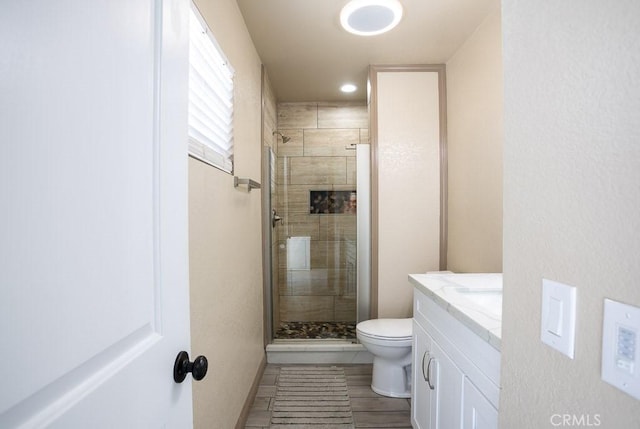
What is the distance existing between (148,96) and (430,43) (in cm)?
241

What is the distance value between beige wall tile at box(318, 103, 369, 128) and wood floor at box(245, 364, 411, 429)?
8.46 ft

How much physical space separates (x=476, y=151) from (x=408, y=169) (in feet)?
1.96

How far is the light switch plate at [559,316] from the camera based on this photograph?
53 centimetres

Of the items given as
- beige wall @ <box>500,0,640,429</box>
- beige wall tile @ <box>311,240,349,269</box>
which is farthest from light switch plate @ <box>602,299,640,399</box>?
beige wall tile @ <box>311,240,349,269</box>

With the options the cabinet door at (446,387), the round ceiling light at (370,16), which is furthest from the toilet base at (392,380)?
the round ceiling light at (370,16)

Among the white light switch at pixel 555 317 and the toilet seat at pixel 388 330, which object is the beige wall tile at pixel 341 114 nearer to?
the toilet seat at pixel 388 330

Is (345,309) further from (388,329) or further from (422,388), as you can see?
(422,388)

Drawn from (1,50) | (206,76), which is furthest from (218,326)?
(1,50)

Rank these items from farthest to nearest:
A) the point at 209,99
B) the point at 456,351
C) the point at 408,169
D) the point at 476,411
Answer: the point at 408,169, the point at 209,99, the point at 456,351, the point at 476,411

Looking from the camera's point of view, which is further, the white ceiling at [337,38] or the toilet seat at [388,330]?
the toilet seat at [388,330]

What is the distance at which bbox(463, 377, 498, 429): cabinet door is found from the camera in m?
0.96

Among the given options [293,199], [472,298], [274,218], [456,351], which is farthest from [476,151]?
[274,218]

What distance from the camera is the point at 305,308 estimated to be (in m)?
3.18

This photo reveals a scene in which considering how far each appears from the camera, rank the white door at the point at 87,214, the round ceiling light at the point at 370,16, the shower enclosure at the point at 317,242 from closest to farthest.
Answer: the white door at the point at 87,214 < the round ceiling light at the point at 370,16 < the shower enclosure at the point at 317,242
